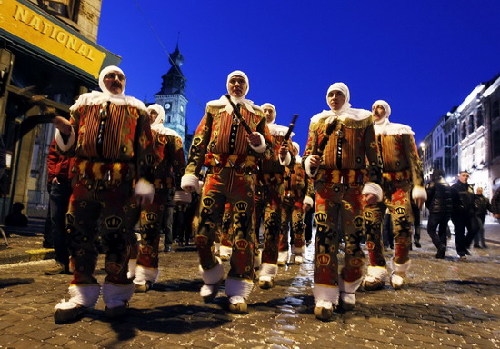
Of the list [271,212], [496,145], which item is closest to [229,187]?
[271,212]

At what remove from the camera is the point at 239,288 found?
11.3ft

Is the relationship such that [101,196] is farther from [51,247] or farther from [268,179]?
[51,247]

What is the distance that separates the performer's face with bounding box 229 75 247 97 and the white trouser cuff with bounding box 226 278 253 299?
1986 millimetres

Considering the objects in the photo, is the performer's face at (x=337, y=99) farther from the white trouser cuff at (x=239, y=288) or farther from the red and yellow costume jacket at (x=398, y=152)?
the white trouser cuff at (x=239, y=288)

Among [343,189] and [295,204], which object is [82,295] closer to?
[343,189]

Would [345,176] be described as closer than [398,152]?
Yes

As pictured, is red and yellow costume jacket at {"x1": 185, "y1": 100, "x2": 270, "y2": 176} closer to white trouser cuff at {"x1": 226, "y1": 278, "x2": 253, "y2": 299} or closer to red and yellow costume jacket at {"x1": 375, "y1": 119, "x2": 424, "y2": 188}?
Answer: white trouser cuff at {"x1": 226, "y1": 278, "x2": 253, "y2": 299}

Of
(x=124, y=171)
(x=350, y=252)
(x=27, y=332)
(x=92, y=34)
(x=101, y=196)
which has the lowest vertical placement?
(x=27, y=332)

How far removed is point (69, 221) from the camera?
301 centimetres

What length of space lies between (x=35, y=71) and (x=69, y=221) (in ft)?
31.3

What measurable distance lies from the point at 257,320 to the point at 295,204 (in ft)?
13.6

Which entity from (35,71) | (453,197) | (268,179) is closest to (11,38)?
(35,71)

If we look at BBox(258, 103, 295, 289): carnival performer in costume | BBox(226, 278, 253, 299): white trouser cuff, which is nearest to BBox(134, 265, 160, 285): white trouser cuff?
BBox(226, 278, 253, 299): white trouser cuff

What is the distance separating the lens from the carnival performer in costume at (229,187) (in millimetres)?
3496
